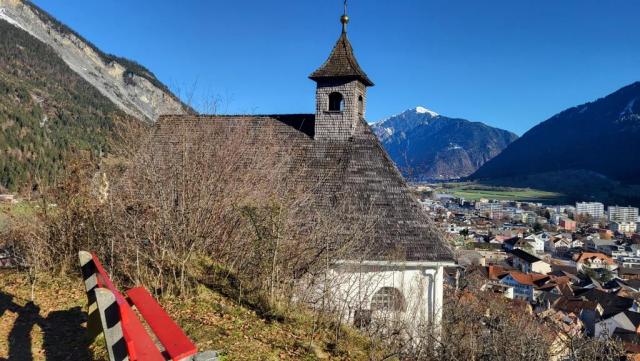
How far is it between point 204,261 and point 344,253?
2.58 meters

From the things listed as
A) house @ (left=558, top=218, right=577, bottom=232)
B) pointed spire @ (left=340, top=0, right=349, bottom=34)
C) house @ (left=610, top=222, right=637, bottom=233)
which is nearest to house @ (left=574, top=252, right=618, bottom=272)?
house @ (left=558, top=218, right=577, bottom=232)

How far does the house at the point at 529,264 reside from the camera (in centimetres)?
7506

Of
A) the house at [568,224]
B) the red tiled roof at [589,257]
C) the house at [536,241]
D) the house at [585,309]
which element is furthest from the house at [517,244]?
the house at [585,309]

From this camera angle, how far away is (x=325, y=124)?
1467 cm

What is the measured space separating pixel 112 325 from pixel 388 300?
272 inches

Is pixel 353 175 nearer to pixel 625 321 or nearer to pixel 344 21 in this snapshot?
pixel 344 21

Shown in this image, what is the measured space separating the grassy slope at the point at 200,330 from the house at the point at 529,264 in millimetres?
76509

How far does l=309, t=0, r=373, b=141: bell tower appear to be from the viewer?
1462 cm

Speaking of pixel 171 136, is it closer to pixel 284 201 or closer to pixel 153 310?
pixel 284 201

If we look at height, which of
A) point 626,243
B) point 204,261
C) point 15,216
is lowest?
point 626,243

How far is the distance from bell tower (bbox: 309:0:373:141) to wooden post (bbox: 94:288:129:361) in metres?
11.4

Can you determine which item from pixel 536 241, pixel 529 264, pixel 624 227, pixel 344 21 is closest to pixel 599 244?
pixel 536 241

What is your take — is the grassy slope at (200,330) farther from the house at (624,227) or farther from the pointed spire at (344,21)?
the house at (624,227)

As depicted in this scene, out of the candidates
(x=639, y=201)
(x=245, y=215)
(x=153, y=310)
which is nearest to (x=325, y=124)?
(x=245, y=215)
